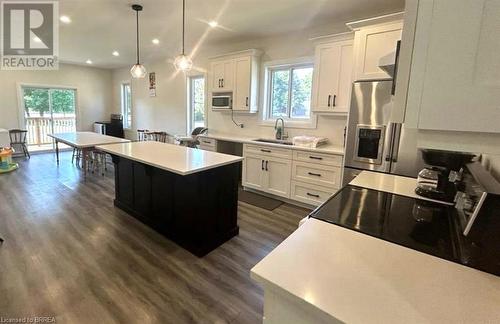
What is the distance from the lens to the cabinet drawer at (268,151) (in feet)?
12.3

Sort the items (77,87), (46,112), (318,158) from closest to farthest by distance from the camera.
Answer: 1. (318,158)
2. (46,112)
3. (77,87)

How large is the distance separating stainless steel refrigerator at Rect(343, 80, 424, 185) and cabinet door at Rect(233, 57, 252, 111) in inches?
77.0

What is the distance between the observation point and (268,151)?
13.0ft

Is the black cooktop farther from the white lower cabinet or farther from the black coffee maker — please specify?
the white lower cabinet

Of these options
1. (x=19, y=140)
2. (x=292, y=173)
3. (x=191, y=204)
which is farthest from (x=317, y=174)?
(x=19, y=140)

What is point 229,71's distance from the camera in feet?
15.3

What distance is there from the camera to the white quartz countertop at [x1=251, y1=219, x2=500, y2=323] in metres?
0.63

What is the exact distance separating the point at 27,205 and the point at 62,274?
6.86 feet

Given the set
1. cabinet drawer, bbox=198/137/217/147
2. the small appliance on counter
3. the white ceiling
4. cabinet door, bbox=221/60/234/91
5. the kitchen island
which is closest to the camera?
the kitchen island

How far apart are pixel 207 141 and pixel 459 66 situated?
4.44 metres

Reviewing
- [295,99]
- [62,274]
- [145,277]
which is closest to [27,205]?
[62,274]

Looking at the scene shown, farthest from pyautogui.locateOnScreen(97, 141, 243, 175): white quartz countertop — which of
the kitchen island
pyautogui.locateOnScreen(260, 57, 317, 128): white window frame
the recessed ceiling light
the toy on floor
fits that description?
the toy on floor

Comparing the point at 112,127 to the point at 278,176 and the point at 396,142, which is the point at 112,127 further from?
the point at 396,142

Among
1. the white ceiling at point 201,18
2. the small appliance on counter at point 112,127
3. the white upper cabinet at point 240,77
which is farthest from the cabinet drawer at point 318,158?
the small appliance on counter at point 112,127
